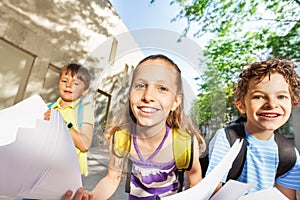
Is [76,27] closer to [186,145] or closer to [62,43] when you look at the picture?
[62,43]

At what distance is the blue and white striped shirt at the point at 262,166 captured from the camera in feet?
1.14

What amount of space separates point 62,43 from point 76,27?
0.49 ft

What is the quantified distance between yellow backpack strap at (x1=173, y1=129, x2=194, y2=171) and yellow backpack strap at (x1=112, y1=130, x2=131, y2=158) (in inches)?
3.3

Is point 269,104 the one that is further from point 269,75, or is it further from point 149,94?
point 149,94

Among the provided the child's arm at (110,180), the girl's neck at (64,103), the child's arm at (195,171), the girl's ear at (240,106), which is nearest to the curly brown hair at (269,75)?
the girl's ear at (240,106)

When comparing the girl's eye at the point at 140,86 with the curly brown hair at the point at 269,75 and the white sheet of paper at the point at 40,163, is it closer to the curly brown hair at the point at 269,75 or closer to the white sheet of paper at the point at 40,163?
the white sheet of paper at the point at 40,163

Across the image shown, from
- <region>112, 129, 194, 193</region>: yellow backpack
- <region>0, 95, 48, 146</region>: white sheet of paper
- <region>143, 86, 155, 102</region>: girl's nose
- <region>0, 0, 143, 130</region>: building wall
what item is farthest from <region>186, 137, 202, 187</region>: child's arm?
<region>0, 0, 143, 130</region>: building wall

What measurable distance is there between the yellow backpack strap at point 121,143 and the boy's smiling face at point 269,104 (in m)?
0.23

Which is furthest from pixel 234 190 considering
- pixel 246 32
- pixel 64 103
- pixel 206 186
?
pixel 246 32

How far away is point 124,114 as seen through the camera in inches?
13.3

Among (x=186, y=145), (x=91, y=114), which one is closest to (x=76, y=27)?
(x=91, y=114)

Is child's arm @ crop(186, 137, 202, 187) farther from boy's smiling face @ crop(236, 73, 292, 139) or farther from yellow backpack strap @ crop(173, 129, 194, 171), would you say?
boy's smiling face @ crop(236, 73, 292, 139)

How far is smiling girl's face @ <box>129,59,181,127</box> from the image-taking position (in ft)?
0.87

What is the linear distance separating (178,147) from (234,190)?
0.15 metres
